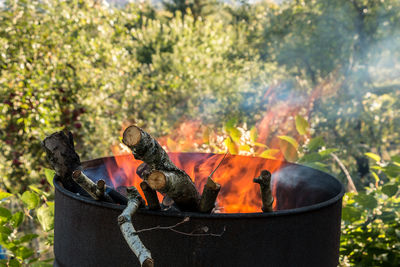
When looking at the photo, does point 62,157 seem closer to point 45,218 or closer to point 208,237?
point 45,218

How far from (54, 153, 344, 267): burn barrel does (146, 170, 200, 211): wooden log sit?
0.09 metres

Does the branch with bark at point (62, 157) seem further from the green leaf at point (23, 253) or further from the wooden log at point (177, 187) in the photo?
the green leaf at point (23, 253)

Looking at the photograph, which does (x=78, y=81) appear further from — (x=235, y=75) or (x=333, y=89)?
(x=333, y=89)

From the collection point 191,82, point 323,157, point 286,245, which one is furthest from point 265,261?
point 191,82

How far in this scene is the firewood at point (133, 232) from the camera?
0.82 metres

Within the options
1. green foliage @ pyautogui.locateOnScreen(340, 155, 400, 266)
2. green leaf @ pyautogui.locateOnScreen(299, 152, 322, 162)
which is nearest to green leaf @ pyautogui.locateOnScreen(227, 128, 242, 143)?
green leaf @ pyautogui.locateOnScreen(299, 152, 322, 162)

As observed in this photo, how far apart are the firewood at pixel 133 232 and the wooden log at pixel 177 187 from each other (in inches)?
2.9

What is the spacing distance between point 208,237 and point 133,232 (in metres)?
0.27

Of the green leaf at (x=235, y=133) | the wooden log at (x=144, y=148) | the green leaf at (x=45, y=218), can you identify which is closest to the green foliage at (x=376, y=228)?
the green leaf at (x=235, y=133)

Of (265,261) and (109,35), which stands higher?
(109,35)

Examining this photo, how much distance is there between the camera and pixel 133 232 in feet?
2.97

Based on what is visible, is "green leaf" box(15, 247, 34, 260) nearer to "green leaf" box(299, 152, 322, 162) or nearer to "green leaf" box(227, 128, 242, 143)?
"green leaf" box(227, 128, 242, 143)

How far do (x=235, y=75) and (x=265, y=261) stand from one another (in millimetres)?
7382

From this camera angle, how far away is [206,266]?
3.56 ft
